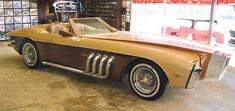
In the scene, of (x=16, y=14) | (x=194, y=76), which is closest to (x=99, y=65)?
(x=194, y=76)

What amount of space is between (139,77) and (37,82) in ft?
5.35

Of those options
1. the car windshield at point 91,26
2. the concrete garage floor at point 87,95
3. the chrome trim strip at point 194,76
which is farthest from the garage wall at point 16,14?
the chrome trim strip at point 194,76

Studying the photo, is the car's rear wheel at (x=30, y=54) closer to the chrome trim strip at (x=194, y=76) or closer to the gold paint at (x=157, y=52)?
the gold paint at (x=157, y=52)

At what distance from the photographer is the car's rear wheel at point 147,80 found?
3.13 m

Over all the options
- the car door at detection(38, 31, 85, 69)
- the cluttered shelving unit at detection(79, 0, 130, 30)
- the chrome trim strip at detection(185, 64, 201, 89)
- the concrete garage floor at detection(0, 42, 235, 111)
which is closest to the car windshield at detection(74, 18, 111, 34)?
the car door at detection(38, 31, 85, 69)

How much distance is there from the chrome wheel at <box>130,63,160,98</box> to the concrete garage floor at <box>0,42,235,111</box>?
0.11 m

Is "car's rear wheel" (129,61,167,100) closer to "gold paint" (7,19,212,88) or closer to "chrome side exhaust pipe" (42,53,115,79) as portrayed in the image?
"gold paint" (7,19,212,88)

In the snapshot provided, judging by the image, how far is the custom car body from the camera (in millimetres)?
2992

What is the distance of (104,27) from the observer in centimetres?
450

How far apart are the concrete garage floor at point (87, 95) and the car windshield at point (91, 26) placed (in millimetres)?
781

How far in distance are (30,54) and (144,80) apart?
98.2 inches

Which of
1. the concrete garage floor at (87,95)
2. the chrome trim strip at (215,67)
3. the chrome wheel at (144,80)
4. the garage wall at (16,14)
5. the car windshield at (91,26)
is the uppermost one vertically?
the garage wall at (16,14)

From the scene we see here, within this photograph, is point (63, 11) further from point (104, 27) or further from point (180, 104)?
point (180, 104)

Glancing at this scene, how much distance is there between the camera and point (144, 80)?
3289 millimetres
